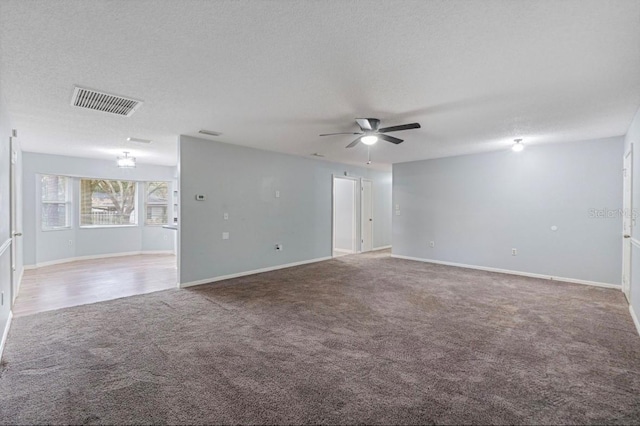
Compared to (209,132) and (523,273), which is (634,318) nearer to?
(523,273)

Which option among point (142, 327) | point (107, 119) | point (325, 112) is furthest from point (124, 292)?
point (325, 112)

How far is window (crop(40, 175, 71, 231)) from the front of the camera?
7035mm

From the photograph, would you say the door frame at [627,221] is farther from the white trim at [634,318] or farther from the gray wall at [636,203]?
the white trim at [634,318]

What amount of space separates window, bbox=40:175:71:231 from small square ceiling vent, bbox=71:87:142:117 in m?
4.91

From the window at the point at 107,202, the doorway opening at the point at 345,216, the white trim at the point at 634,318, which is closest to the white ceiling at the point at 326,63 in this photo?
the white trim at the point at 634,318

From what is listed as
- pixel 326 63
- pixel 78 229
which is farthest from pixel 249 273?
pixel 78 229

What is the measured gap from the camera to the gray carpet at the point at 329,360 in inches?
78.9

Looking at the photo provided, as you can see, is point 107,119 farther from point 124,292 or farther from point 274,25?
point 274,25

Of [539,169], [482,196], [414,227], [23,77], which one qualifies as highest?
[23,77]

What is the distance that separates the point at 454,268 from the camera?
258 inches

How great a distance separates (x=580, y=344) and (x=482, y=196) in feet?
12.9

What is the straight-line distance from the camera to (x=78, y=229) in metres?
7.63

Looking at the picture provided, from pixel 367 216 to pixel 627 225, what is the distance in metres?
5.47

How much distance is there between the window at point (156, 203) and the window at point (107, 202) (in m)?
0.32
